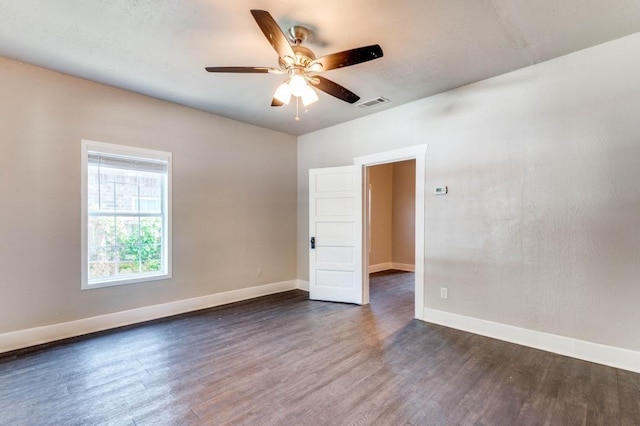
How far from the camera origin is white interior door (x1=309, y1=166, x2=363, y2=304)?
4.75m

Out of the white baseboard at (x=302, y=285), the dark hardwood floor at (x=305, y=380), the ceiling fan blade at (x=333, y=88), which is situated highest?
the ceiling fan blade at (x=333, y=88)

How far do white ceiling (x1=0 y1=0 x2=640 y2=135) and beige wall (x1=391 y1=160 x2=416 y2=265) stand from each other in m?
4.51

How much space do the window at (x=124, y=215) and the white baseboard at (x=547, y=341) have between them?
385 cm

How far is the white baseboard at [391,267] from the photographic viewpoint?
7.79 meters

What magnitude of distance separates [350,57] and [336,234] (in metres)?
3.06

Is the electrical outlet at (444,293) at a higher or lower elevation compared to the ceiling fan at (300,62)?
lower

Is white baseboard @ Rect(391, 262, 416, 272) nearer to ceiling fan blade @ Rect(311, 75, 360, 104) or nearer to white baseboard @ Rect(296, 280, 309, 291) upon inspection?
white baseboard @ Rect(296, 280, 309, 291)

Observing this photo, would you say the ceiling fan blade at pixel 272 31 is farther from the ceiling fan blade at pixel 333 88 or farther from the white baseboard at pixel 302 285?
the white baseboard at pixel 302 285

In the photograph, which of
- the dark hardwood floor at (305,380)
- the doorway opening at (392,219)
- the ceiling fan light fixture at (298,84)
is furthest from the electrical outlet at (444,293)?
the doorway opening at (392,219)

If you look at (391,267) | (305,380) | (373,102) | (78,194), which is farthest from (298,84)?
(391,267)

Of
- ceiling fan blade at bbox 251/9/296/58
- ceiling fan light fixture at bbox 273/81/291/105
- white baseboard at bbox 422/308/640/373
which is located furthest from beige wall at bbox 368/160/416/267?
ceiling fan blade at bbox 251/9/296/58

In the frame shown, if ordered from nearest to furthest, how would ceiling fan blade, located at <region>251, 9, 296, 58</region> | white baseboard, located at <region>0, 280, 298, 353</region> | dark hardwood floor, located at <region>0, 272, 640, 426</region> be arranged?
ceiling fan blade, located at <region>251, 9, 296, 58</region>, dark hardwood floor, located at <region>0, 272, 640, 426</region>, white baseboard, located at <region>0, 280, 298, 353</region>

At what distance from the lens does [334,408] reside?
2.18m

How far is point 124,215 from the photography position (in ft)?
12.9
